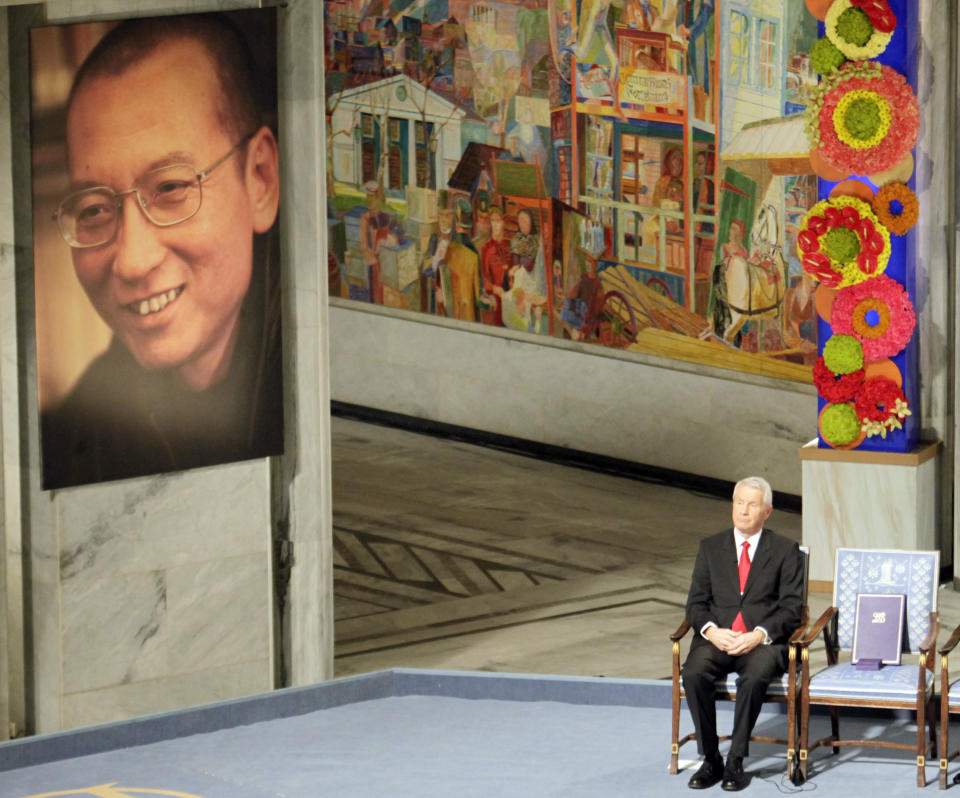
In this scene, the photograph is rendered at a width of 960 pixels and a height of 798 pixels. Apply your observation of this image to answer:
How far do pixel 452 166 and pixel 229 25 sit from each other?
7.88 m

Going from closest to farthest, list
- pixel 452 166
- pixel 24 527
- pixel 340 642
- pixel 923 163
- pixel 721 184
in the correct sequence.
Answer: pixel 24 527 → pixel 340 642 → pixel 923 163 → pixel 721 184 → pixel 452 166

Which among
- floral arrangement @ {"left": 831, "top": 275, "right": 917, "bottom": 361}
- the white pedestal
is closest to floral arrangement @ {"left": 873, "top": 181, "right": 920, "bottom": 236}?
floral arrangement @ {"left": 831, "top": 275, "right": 917, "bottom": 361}

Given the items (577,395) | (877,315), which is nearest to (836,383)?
(877,315)

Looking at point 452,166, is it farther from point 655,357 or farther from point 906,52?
point 906,52

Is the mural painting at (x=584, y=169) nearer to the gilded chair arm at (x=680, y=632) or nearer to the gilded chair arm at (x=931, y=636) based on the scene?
the gilded chair arm at (x=931, y=636)

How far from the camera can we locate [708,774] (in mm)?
8766

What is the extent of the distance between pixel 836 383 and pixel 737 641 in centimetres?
364

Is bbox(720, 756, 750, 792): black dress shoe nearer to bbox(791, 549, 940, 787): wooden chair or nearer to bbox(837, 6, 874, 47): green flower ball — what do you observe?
bbox(791, 549, 940, 787): wooden chair

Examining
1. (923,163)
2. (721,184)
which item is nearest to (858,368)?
(923,163)

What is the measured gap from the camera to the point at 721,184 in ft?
50.2

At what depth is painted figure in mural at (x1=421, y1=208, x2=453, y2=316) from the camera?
1778 cm

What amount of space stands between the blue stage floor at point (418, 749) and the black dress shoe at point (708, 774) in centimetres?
7

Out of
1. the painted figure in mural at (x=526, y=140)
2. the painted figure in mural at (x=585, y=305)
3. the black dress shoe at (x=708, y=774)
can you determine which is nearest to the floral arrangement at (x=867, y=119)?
the black dress shoe at (x=708, y=774)

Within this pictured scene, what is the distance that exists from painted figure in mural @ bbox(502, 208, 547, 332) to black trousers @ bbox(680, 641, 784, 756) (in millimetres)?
8269
